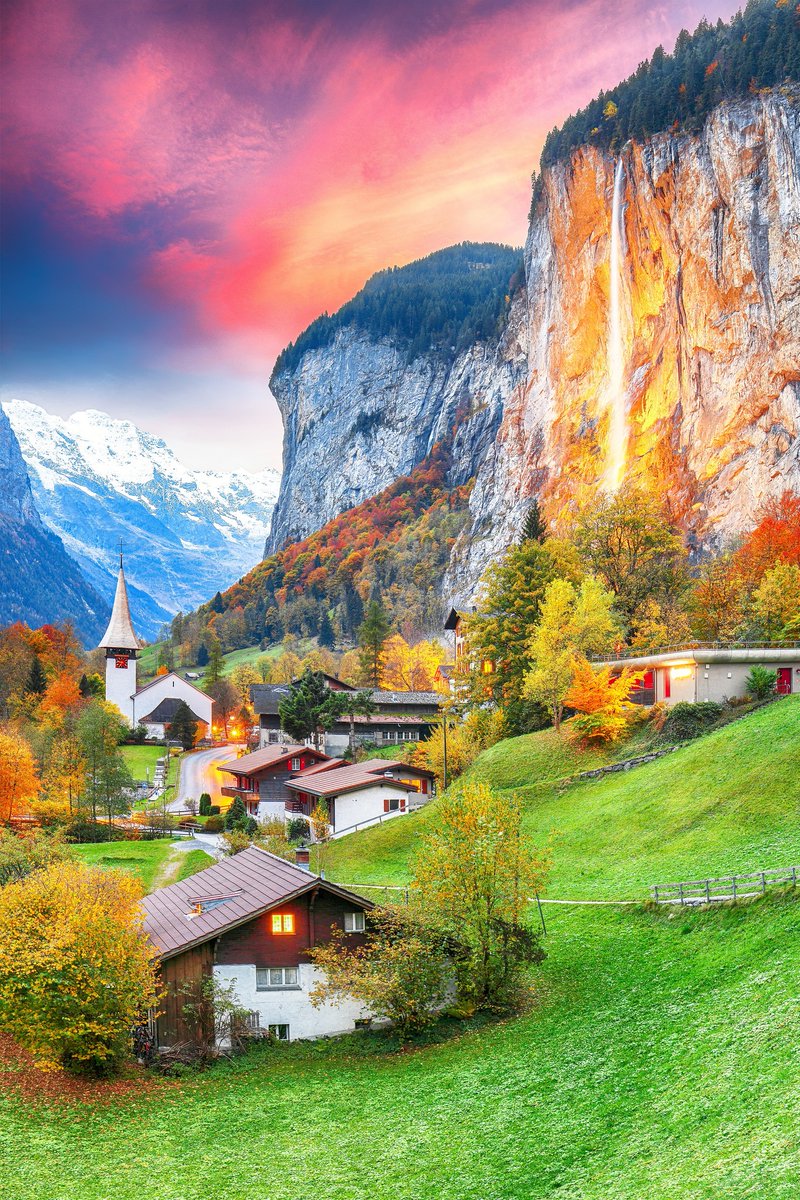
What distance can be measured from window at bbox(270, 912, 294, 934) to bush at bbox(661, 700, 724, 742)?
2464cm

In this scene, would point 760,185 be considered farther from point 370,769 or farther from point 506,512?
point 370,769

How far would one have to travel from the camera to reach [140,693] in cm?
11000

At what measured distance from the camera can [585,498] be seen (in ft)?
409

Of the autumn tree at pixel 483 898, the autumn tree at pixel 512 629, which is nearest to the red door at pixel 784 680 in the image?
the autumn tree at pixel 512 629

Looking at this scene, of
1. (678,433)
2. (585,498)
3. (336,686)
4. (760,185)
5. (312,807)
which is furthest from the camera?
(585,498)

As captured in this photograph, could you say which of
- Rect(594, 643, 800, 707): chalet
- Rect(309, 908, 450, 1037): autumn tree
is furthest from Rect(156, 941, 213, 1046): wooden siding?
Rect(594, 643, 800, 707): chalet

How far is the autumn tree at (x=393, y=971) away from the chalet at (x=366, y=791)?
1084 inches

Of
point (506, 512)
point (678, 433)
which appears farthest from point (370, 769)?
point (506, 512)

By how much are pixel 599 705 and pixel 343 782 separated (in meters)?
16.0

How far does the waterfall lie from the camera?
399 feet

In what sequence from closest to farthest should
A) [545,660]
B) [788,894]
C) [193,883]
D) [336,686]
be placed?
1. [788,894]
2. [193,883]
3. [545,660]
4. [336,686]

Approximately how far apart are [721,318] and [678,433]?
43.2ft

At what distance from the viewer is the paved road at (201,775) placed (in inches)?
3014

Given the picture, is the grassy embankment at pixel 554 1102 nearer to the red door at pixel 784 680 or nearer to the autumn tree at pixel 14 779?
the red door at pixel 784 680
